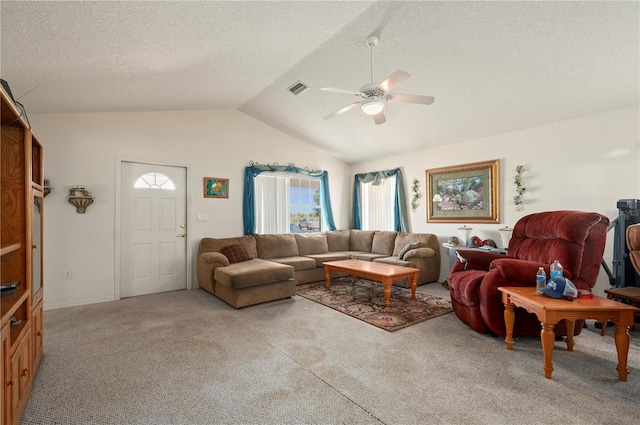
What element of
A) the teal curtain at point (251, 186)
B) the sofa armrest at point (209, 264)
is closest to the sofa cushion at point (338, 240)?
the teal curtain at point (251, 186)

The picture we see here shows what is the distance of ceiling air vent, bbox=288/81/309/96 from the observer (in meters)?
4.24

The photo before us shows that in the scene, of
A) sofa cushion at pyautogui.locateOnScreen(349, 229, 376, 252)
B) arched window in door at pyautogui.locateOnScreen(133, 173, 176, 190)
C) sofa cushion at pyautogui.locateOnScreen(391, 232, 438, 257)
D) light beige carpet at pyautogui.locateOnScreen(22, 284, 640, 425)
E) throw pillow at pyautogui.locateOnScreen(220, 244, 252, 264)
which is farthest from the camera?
sofa cushion at pyautogui.locateOnScreen(349, 229, 376, 252)

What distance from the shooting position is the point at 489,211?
4.75m

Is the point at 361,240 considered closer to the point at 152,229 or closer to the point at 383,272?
the point at 383,272

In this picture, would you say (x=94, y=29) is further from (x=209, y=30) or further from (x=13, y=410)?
(x=13, y=410)

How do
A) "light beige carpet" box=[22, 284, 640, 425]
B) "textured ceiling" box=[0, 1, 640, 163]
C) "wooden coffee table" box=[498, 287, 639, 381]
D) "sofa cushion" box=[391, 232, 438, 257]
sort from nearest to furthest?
"light beige carpet" box=[22, 284, 640, 425]
"wooden coffee table" box=[498, 287, 639, 381]
"textured ceiling" box=[0, 1, 640, 163]
"sofa cushion" box=[391, 232, 438, 257]

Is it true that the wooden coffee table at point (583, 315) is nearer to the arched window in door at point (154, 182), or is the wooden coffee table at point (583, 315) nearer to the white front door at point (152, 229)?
the white front door at point (152, 229)

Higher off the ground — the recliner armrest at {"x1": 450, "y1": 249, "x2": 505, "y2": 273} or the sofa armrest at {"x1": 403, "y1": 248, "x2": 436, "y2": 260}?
the recliner armrest at {"x1": 450, "y1": 249, "x2": 505, "y2": 273}

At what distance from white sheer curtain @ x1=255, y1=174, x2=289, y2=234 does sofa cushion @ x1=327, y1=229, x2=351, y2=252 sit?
0.90m

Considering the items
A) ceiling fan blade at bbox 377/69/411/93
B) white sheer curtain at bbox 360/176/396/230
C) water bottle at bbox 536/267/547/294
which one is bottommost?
water bottle at bbox 536/267/547/294

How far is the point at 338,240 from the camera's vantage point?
6.39 metres

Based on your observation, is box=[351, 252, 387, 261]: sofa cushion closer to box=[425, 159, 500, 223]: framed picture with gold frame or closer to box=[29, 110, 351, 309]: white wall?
box=[425, 159, 500, 223]: framed picture with gold frame

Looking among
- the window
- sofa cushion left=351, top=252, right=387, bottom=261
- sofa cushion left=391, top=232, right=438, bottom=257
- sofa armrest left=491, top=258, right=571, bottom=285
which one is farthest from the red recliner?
the window

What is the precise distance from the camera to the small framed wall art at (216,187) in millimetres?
5113
